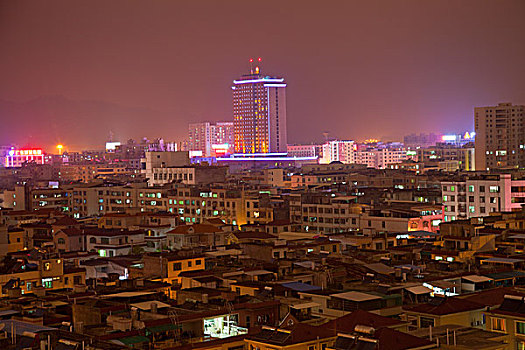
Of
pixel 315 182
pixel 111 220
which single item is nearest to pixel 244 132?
pixel 315 182

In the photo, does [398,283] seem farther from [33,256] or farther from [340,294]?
[33,256]

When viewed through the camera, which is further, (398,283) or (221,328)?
(398,283)

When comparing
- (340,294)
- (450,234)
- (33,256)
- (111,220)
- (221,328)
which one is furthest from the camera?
(111,220)

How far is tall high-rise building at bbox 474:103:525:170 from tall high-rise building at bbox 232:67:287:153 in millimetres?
60841

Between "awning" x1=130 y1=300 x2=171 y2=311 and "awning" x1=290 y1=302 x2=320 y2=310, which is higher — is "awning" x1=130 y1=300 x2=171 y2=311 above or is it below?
below

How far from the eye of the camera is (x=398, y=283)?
21.1 meters

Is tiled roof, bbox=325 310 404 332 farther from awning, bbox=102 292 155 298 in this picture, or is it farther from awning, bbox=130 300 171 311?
awning, bbox=102 292 155 298

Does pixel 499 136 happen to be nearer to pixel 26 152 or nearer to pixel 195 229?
pixel 195 229

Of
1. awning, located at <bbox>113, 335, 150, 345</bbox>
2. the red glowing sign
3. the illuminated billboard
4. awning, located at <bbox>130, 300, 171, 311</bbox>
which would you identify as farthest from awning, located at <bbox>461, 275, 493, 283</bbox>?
the red glowing sign

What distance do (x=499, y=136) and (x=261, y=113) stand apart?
2552 inches

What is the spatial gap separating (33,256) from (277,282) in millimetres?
8903

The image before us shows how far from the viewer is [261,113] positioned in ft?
501

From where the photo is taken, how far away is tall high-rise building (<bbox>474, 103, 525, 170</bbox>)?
91.5 metres

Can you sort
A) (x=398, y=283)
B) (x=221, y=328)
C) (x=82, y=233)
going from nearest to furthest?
(x=221, y=328), (x=398, y=283), (x=82, y=233)
